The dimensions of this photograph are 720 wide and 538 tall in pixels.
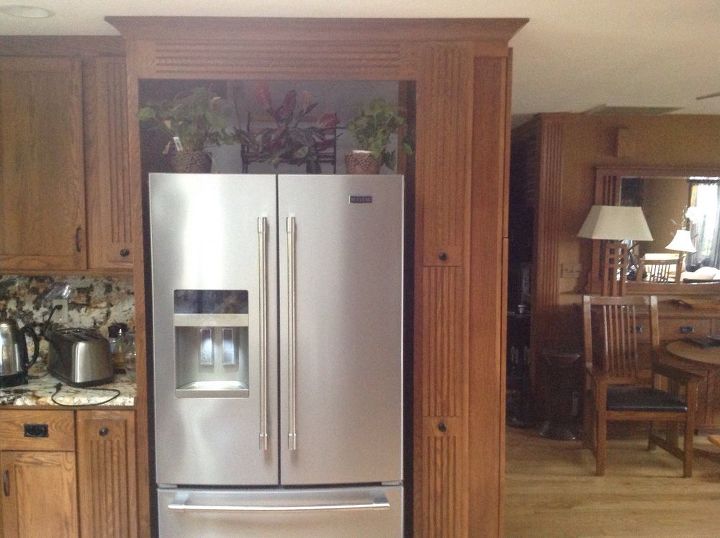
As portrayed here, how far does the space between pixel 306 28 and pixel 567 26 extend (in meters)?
0.97

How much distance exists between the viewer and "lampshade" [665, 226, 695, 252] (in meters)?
4.26

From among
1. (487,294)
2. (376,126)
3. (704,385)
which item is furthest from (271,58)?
(704,385)

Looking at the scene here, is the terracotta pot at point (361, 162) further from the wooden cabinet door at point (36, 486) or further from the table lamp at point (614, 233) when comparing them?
the table lamp at point (614, 233)

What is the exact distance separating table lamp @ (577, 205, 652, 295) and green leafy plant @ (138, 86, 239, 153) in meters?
2.75

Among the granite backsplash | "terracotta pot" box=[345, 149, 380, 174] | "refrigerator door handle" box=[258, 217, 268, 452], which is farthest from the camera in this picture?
the granite backsplash

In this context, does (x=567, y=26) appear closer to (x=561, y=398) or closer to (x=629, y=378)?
(x=629, y=378)

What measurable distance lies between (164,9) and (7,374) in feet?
5.17

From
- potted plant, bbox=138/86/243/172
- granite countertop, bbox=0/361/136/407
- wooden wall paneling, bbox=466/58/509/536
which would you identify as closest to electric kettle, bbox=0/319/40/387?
granite countertop, bbox=0/361/136/407

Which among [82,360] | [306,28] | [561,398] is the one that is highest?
[306,28]

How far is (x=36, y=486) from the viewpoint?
223 cm

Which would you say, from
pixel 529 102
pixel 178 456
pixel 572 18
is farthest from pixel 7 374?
pixel 529 102

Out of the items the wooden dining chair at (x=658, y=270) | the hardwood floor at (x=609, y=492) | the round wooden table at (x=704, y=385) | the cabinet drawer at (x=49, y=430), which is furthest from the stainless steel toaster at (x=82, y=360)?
the wooden dining chair at (x=658, y=270)

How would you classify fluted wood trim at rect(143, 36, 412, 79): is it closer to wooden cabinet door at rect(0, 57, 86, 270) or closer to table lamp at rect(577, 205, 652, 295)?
wooden cabinet door at rect(0, 57, 86, 270)

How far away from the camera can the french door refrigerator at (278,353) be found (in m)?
2.07
